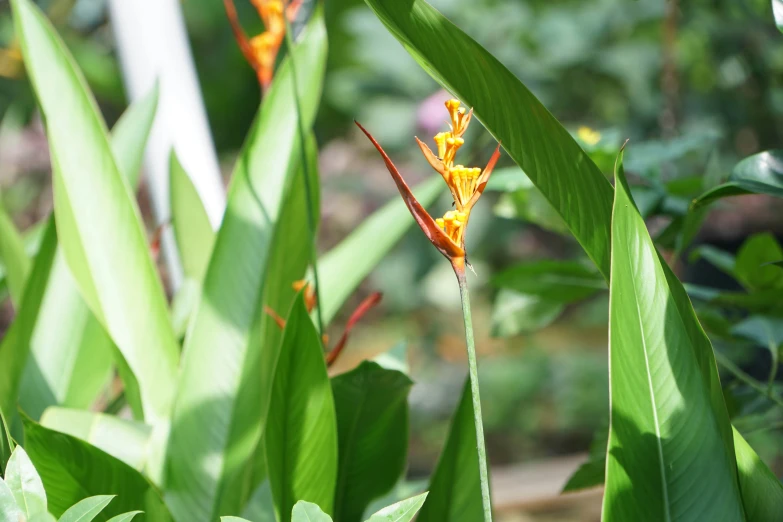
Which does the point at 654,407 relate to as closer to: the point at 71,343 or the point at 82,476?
the point at 82,476

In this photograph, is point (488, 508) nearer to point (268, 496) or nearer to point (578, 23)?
point (268, 496)

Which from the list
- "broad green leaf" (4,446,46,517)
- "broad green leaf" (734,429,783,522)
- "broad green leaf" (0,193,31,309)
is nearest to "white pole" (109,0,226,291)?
"broad green leaf" (0,193,31,309)

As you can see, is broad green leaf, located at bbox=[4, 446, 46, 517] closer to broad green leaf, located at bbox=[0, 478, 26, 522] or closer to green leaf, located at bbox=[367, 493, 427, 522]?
broad green leaf, located at bbox=[0, 478, 26, 522]

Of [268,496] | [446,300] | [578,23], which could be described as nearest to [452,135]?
[268,496]

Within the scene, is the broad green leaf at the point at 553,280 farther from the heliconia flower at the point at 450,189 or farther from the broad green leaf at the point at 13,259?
the broad green leaf at the point at 13,259

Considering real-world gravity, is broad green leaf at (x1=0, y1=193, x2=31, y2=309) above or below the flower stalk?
above

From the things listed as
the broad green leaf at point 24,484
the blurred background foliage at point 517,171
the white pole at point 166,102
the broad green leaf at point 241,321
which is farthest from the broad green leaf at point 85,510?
the white pole at point 166,102
